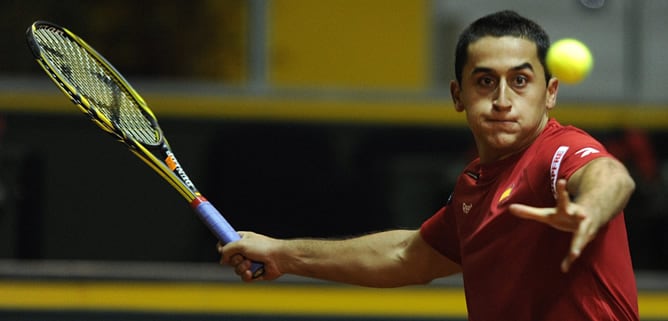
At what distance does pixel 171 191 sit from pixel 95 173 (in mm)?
407

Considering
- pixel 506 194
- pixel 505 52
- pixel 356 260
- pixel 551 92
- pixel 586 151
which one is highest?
pixel 505 52

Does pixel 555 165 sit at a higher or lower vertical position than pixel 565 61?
lower

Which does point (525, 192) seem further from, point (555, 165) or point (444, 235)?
point (444, 235)

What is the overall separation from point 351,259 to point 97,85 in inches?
42.4

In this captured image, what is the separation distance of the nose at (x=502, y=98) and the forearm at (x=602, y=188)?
36 cm

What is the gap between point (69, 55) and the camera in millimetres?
4504

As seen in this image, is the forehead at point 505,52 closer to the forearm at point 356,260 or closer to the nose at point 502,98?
the nose at point 502,98

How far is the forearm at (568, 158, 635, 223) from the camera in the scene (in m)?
2.98

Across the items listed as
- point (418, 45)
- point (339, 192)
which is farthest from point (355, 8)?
point (339, 192)

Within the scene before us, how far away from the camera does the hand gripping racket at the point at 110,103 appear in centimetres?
418

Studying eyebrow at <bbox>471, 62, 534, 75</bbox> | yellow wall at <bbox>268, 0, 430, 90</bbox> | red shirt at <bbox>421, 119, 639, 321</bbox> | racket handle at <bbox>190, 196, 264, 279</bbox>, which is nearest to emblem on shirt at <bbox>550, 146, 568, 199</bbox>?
red shirt at <bbox>421, 119, 639, 321</bbox>

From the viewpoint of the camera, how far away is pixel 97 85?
452 centimetres

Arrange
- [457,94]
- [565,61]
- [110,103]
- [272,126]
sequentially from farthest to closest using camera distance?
[272,126] < [110,103] < [457,94] < [565,61]

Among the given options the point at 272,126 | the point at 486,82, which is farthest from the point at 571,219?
the point at 272,126
